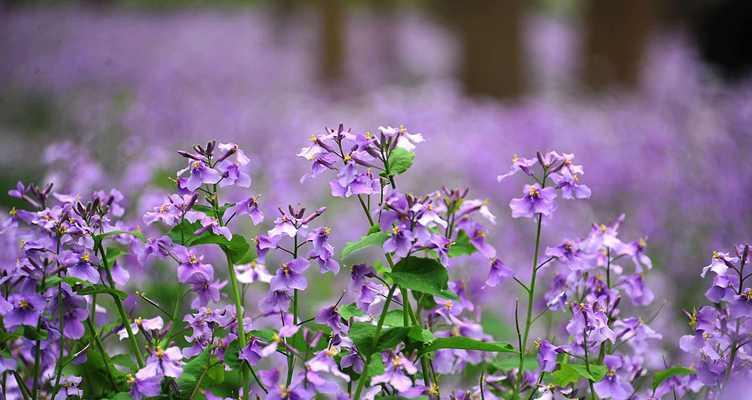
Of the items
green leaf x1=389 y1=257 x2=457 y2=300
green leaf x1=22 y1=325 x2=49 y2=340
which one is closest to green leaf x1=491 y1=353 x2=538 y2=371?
green leaf x1=389 y1=257 x2=457 y2=300

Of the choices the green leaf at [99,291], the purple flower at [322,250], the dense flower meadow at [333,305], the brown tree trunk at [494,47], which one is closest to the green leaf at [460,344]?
the dense flower meadow at [333,305]

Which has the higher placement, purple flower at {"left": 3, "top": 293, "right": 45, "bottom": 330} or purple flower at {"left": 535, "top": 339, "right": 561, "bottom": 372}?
purple flower at {"left": 3, "top": 293, "right": 45, "bottom": 330}

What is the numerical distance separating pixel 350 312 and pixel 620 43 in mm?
8574

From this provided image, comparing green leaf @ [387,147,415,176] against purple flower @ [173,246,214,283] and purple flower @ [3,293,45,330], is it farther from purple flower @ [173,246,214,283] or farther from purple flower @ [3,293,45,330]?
purple flower @ [3,293,45,330]

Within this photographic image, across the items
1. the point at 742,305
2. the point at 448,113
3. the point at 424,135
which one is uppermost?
the point at 742,305

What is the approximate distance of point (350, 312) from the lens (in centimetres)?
140

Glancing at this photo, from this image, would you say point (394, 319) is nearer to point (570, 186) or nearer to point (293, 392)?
point (293, 392)

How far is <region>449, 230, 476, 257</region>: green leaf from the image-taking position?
1.43 meters

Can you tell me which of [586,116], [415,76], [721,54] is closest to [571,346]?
[586,116]

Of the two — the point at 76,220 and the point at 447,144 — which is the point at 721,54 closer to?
the point at 447,144

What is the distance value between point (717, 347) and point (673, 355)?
83 centimetres

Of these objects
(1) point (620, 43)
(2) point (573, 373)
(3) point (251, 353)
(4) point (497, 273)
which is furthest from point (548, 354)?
(1) point (620, 43)

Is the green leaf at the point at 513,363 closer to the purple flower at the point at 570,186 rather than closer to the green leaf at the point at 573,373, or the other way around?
the green leaf at the point at 573,373

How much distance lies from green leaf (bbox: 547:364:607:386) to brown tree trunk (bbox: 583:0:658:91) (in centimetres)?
809
